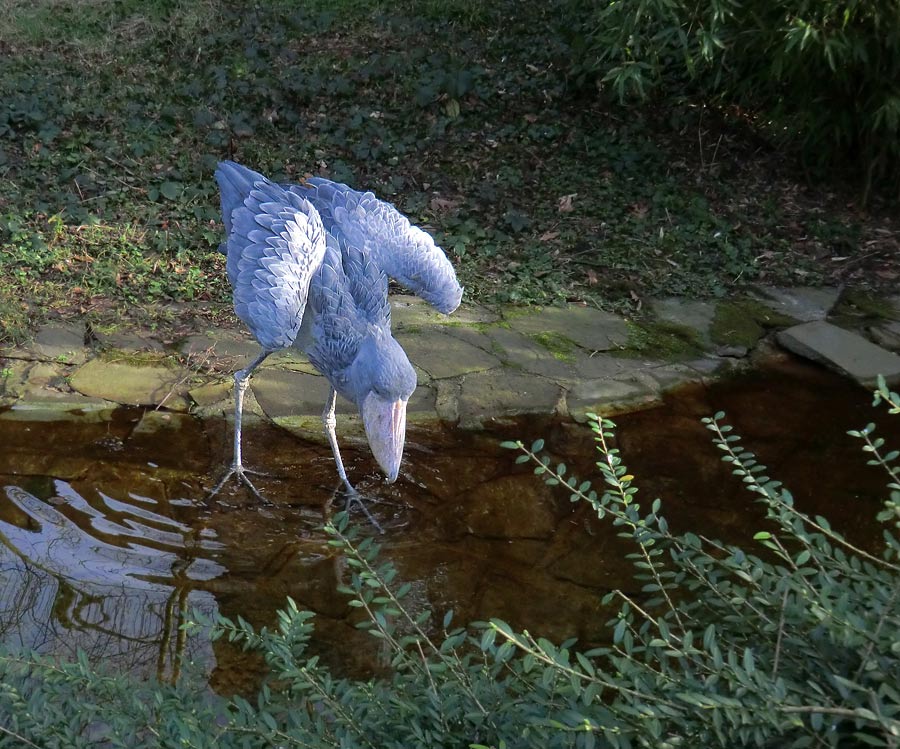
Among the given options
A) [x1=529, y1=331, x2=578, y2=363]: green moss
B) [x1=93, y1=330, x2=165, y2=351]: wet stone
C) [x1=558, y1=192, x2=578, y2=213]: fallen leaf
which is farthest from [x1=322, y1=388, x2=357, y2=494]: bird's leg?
[x1=558, y1=192, x2=578, y2=213]: fallen leaf

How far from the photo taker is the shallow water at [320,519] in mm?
3094

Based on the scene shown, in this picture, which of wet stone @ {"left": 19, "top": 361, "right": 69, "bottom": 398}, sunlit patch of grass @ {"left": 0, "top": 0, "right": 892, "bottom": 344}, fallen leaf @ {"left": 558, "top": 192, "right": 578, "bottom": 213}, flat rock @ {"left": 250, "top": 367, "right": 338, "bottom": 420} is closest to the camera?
wet stone @ {"left": 19, "top": 361, "right": 69, "bottom": 398}

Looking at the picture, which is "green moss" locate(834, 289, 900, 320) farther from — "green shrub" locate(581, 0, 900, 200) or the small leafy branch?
the small leafy branch

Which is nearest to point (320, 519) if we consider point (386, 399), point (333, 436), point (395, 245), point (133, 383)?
point (333, 436)

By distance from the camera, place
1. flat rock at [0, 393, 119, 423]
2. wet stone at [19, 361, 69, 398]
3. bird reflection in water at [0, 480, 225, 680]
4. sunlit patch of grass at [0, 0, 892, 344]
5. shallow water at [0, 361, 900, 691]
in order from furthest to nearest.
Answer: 1. sunlit patch of grass at [0, 0, 892, 344]
2. wet stone at [19, 361, 69, 398]
3. flat rock at [0, 393, 119, 423]
4. shallow water at [0, 361, 900, 691]
5. bird reflection in water at [0, 480, 225, 680]

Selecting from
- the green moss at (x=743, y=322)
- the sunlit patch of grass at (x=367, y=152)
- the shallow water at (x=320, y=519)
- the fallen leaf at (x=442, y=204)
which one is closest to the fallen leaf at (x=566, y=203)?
the sunlit patch of grass at (x=367, y=152)

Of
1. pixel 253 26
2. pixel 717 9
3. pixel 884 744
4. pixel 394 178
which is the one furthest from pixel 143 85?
pixel 884 744

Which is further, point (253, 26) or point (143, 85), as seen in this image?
point (253, 26)

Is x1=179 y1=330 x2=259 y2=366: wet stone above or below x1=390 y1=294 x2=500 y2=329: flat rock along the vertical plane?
below

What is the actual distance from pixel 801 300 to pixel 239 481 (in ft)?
11.3

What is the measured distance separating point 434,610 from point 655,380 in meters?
1.92

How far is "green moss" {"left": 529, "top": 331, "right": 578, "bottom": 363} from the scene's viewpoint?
15.8ft

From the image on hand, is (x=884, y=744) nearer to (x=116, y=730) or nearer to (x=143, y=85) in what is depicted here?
(x=116, y=730)

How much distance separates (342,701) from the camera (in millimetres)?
1941
